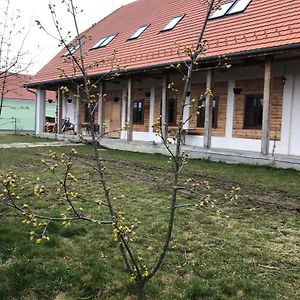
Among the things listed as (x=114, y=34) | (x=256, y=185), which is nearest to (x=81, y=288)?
(x=256, y=185)

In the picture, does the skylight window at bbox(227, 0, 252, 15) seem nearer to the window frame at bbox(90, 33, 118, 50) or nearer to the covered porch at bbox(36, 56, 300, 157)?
the covered porch at bbox(36, 56, 300, 157)

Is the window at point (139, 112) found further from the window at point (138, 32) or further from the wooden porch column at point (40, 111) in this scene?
the wooden porch column at point (40, 111)

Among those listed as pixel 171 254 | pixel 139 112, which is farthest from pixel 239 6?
pixel 171 254

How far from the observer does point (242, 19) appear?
12.4 meters

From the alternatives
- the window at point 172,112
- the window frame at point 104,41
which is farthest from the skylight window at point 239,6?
the window frame at point 104,41

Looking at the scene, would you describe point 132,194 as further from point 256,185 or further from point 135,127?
point 135,127

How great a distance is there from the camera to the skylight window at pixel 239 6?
12.9 metres

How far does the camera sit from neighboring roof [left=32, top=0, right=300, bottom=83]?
1060 cm

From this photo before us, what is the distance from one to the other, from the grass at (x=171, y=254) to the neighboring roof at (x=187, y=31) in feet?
8.96

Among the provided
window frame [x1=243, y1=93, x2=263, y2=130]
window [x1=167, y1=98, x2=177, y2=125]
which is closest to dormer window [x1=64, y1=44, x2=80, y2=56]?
window frame [x1=243, y1=93, x2=263, y2=130]

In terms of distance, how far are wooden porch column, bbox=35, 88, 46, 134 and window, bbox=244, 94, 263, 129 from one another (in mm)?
12275

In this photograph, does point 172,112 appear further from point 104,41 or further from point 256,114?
point 104,41

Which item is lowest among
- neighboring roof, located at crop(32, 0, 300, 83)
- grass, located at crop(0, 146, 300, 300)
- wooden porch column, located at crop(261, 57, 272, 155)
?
grass, located at crop(0, 146, 300, 300)

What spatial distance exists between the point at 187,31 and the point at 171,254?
11.7 m
